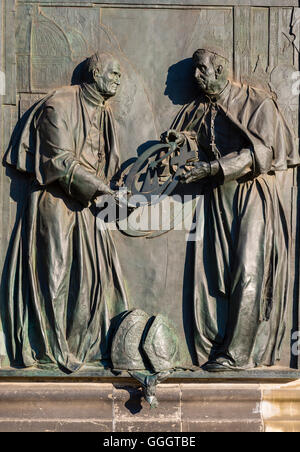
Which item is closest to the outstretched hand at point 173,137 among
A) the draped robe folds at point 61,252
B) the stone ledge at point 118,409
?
the draped robe folds at point 61,252

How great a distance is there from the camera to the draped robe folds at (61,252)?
9562 millimetres

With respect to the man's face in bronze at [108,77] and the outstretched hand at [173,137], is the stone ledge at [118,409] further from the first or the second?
the man's face in bronze at [108,77]

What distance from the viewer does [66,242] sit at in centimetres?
963

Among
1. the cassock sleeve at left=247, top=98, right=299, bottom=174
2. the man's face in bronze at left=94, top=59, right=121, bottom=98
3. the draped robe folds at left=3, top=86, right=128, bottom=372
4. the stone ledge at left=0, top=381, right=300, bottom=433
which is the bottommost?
the stone ledge at left=0, top=381, right=300, bottom=433

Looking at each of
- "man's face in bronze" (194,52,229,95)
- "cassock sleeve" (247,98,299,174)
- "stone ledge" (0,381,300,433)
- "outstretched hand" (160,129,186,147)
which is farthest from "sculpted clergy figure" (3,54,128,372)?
"cassock sleeve" (247,98,299,174)

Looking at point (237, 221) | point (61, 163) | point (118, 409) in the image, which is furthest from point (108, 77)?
point (118, 409)

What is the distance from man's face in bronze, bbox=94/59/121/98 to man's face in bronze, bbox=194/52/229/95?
0.67m

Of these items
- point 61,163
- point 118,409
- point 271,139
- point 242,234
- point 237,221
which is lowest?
point 118,409

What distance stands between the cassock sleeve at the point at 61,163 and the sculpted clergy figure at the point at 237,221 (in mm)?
806

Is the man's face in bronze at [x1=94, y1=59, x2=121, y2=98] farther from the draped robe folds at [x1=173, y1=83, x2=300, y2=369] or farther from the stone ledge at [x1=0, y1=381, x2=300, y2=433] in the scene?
the stone ledge at [x1=0, y1=381, x2=300, y2=433]

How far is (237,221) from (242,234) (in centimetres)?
13

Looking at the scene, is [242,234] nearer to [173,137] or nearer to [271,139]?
[271,139]

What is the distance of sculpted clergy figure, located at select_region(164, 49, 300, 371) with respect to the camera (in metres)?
9.56

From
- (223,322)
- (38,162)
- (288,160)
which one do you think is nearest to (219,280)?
(223,322)
